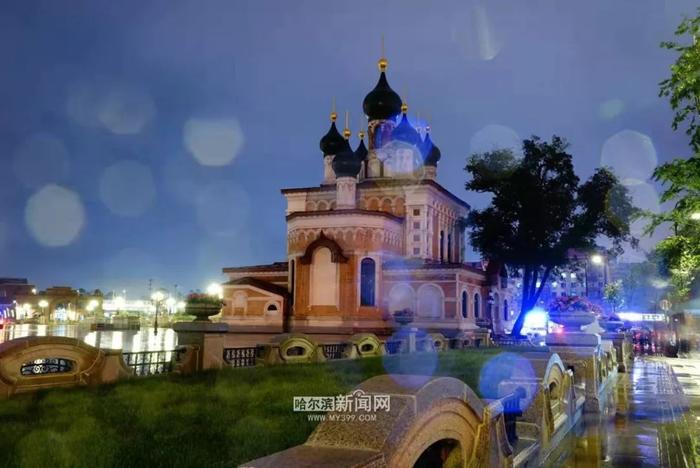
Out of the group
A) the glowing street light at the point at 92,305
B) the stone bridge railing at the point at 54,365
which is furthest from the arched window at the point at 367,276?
the glowing street light at the point at 92,305

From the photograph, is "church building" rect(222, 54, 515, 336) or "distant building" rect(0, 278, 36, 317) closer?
"church building" rect(222, 54, 515, 336)

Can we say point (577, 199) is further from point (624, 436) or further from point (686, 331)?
point (624, 436)

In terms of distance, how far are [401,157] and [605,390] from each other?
3602 cm

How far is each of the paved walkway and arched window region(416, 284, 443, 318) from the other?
2357cm

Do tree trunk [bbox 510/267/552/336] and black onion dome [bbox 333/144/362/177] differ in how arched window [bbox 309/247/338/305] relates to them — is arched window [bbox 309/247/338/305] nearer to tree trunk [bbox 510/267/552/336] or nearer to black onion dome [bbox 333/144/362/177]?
black onion dome [bbox 333/144/362/177]

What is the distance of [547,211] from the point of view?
36312mm

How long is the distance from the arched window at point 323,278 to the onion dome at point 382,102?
1497 centimetres

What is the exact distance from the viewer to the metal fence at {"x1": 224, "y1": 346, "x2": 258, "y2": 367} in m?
15.7

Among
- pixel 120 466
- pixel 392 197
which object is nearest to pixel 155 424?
pixel 120 466

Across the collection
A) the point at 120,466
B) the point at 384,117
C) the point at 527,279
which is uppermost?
the point at 384,117

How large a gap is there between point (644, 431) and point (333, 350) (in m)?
11.4

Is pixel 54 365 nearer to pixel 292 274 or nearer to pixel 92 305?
pixel 292 274

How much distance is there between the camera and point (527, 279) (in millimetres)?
38625

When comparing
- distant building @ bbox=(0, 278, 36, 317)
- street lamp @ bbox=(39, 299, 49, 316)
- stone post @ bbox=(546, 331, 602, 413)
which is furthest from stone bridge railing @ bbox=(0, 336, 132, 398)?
distant building @ bbox=(0, 278, 36, 317)
